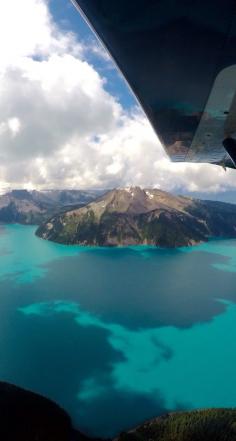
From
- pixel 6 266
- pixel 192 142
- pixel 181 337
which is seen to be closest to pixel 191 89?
pixel 192 142

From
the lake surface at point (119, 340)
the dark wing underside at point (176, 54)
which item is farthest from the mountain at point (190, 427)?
the dark wing underside at point (176, 54)

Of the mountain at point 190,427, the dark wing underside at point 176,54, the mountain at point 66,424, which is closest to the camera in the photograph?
the dark wing underside at point 176,54

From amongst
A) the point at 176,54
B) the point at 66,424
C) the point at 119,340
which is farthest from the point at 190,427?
the point at 176,54

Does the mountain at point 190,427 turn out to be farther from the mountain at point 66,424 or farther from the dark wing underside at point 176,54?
the dark wing underside at point 176,54

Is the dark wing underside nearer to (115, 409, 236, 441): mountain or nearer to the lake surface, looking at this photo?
(115, 409, 236, 441): mountain

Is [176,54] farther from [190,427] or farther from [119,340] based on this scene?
[119,340]
